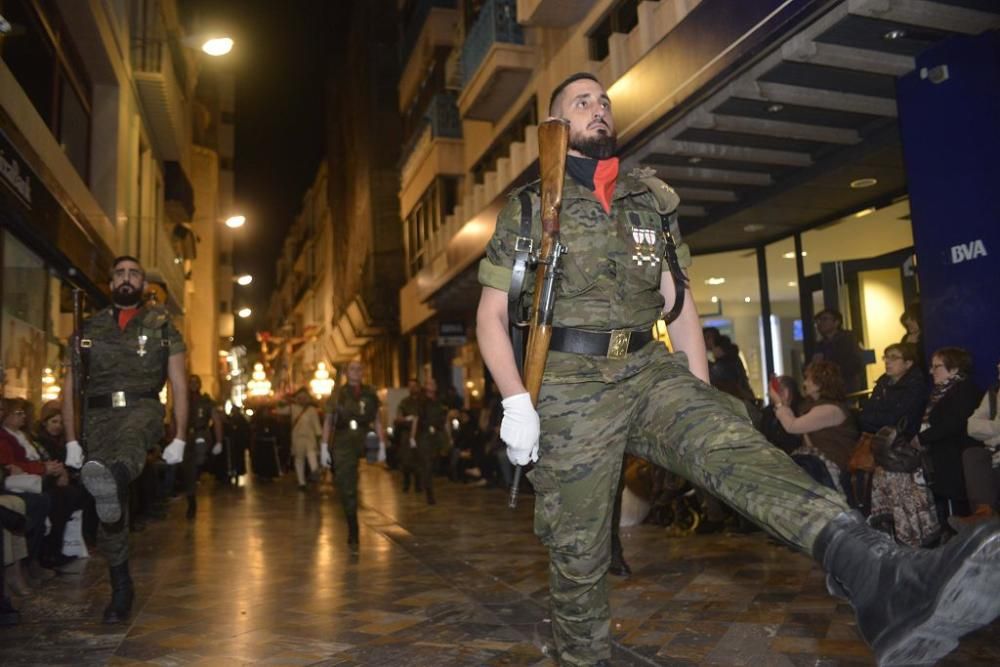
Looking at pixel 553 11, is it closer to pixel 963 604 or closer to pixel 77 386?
pixel 77 386

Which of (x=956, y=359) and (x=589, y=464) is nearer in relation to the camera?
(x=589, y=464)

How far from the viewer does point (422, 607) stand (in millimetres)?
5836

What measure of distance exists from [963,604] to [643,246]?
1.71 meters

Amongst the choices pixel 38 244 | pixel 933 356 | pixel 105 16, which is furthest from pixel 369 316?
pixel 933 356

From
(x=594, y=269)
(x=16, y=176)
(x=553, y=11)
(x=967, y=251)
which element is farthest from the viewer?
(x=553, y=11)

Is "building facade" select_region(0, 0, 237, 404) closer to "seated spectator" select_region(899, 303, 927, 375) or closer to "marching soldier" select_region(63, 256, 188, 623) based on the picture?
"marching soldier" select_region(63, 256, 188, 623)

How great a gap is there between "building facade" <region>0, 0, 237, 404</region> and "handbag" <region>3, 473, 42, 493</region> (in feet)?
10.5

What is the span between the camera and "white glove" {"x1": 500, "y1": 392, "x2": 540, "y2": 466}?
10.2ft

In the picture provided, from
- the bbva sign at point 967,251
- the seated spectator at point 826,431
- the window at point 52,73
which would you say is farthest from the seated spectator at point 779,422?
the window at point 52,73

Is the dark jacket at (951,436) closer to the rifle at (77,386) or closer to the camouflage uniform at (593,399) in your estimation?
the camouflage uniform at (593,399)

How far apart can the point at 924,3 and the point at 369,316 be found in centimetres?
2662

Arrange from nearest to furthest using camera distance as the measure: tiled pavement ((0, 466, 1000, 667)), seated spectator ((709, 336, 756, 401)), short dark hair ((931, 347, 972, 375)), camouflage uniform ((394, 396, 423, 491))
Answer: tiled pavement ((0, 466, 1000, 667)), short dark hair ((931, 347, 972, 375)), seated spectator ((709, 336, 756, 401)), camouflage uniform ((394, 396, 423, 491))

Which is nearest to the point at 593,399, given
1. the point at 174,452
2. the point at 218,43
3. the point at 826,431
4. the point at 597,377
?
the point at 597,377

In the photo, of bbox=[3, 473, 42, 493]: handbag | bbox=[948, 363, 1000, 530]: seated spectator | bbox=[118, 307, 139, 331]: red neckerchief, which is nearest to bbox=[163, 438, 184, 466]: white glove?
bbox=[118, 307, 139, 331]: red neckerchief
